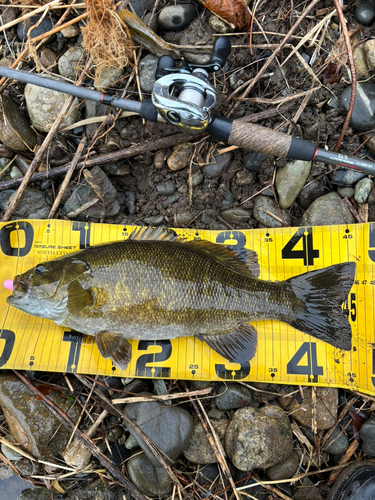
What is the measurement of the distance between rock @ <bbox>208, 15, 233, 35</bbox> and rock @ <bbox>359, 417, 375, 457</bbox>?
4.37m

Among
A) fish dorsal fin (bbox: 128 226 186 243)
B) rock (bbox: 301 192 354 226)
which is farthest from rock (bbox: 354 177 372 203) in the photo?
fish dorsal fin (bbox: 128 226 186 243)

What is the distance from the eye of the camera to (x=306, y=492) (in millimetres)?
3254

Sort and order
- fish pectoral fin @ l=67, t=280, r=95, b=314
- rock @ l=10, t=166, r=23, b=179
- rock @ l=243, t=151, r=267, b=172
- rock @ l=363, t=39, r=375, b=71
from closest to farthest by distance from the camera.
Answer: fish pectoral fin @ l=67, t=280, r=95, b=314 → rock @ l=363, t=39, r=375, b=71 → rock @ l=243, t=151, r=267, b=172 → rock @ l=10, t=166, r=23, b=179

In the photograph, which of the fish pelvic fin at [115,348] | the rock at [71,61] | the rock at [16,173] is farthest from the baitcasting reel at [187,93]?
the fish pelvic fin at [115,348]

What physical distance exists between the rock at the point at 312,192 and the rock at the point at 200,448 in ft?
8.58

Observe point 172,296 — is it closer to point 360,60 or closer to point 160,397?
point 160,397

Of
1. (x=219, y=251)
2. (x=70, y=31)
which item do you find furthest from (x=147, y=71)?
(x=219, y=251)

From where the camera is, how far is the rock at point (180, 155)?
357 cm

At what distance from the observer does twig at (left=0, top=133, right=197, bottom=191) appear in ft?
11.5

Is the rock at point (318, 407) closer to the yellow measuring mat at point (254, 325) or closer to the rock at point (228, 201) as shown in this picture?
the yellow measuring mat at point (254, 325)

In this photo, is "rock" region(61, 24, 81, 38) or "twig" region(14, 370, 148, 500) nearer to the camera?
"twig" region(14, 370, 148, 500)

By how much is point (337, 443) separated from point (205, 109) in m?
3.53

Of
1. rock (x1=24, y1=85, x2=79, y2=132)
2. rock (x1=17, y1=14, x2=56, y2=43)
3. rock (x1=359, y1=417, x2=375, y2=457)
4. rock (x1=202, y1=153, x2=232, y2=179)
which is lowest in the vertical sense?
rock (x1=359, y1=417, x2=375, y2=457)

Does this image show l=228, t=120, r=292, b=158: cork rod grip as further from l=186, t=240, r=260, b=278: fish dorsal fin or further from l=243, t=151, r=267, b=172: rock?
l=186, t=240, r=260, b=278: fish dorsal fin
